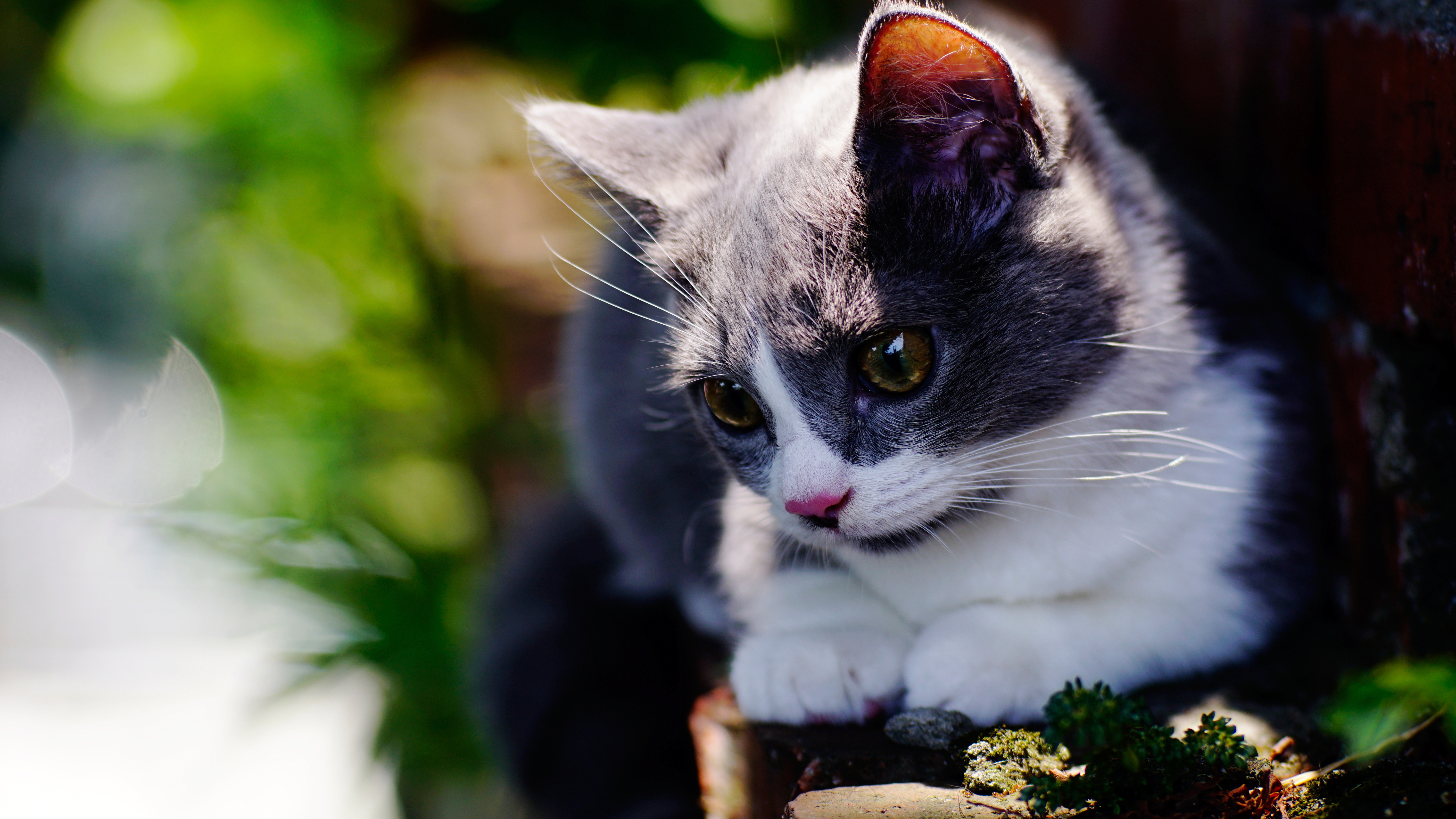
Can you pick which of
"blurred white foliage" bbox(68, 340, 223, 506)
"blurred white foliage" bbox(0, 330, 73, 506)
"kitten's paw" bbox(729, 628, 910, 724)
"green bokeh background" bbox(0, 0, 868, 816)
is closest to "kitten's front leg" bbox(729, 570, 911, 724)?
"kitten's paw" bbox(729, 628, 910, 724)

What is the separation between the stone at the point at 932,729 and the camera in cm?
98

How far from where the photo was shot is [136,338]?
176 cm

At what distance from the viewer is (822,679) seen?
1.06 meters

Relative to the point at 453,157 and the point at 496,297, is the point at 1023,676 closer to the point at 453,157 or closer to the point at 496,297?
the point at 496,297

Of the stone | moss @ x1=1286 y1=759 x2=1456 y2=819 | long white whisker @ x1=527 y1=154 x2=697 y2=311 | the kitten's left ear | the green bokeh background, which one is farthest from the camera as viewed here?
the green bokeh background

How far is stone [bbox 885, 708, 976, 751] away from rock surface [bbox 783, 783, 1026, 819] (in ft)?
0.26

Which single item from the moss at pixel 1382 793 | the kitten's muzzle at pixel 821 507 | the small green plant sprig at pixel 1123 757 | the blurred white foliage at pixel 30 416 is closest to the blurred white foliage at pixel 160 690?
the blurred white foliage at pixel 30 416

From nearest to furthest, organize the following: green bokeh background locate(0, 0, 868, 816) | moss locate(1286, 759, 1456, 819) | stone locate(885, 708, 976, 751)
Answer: moss locate(1286, 759, 1456, 819) < stone locate(885, 708, 976, 751) < green bokeh background locate(0, 0, 868, 816)

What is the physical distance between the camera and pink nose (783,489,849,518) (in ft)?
3.11

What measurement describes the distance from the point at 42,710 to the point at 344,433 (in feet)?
4.23

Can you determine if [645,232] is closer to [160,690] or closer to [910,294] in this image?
[910,294]

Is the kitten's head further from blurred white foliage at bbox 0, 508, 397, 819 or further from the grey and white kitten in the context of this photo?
blurred white foliage at bbox 0, 508, 397, 819

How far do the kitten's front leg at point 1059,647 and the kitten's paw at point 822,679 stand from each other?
0.03 metres

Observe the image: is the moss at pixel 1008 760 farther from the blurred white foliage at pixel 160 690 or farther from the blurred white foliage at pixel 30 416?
the blurred white foliage at pixel 30 416
